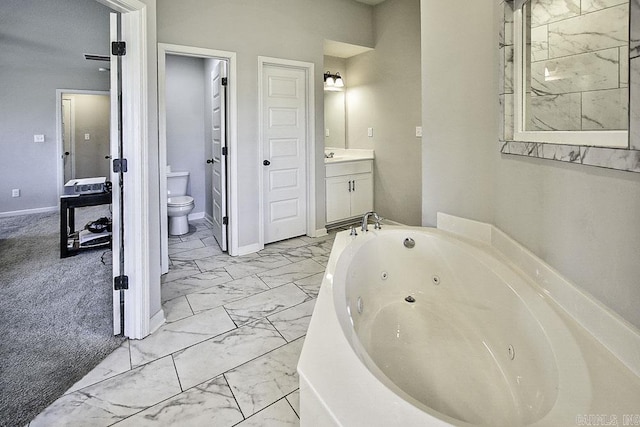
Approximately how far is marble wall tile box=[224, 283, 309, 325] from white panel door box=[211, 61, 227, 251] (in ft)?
4.29

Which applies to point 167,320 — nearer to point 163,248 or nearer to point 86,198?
point 163,248

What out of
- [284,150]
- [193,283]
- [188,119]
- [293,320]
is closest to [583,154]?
[293,320]

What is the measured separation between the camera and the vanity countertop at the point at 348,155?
4.79 m

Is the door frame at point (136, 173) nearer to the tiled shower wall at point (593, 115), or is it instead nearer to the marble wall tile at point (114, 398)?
the marble wall tile at point (114, 398)

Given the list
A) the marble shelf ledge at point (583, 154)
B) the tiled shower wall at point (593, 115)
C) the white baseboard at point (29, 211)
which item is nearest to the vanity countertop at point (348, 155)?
the tiled shower wall at point (593, 115)

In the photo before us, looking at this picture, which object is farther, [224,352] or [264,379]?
[224,352]

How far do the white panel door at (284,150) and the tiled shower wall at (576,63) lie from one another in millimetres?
2735

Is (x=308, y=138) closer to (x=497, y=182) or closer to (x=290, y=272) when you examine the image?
(x=290, y=272)

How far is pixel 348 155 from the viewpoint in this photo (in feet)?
17.8

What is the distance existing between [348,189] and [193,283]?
8.07 ft

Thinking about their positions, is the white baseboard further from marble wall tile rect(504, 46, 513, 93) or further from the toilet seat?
marble wall tile rect(504, 46, 513, 93)

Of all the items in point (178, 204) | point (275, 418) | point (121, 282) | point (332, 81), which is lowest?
point (275, 418)

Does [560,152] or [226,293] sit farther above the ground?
[560,152]

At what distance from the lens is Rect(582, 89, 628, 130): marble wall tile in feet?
4.68
